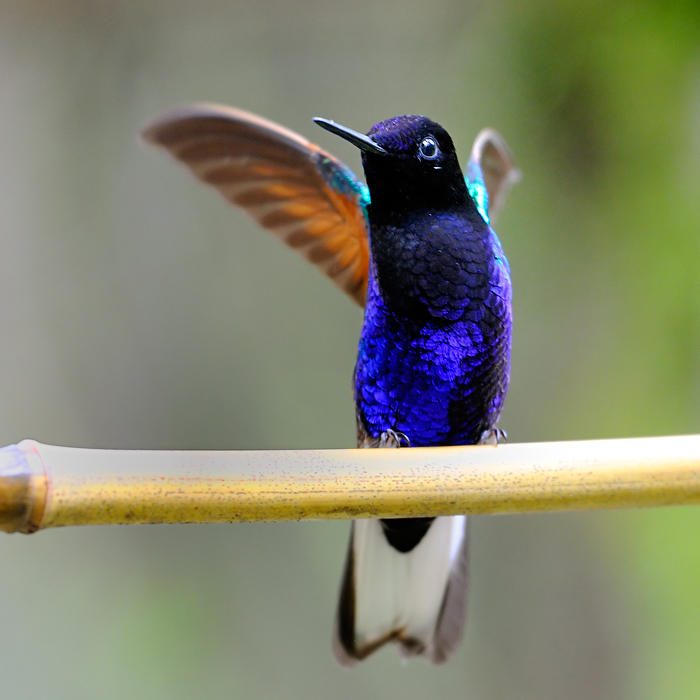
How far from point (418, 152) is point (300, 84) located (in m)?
1.67

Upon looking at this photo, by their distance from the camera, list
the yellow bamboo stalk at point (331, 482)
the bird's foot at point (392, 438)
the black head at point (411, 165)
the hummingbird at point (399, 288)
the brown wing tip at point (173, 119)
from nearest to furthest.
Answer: the yellow bamboo stalk at point (331, 482), the black head at point (411, 165), the hummingbird at point (399, 288), the bird's foot at point (392, 438), the brown wing tip at point (173, 119)

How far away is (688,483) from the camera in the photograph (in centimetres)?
103

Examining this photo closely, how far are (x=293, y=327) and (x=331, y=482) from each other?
2.05 meters

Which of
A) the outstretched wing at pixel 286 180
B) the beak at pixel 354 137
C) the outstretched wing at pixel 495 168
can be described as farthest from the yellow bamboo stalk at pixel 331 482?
the outstretched wing at pixel 495 168

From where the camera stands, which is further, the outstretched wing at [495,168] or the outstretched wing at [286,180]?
the outstretched wing at [495,168]

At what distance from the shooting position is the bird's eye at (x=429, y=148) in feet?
4.53

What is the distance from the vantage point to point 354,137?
1.23 metres

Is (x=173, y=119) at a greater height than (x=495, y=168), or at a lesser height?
lesser

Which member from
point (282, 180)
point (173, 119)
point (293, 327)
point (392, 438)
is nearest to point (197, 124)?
point (173, 119)

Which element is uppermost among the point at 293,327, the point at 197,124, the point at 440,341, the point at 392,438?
A: the point at 197,124

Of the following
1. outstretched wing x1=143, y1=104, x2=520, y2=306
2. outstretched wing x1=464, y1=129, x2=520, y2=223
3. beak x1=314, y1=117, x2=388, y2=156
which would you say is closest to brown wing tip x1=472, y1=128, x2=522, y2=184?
outstretched wing x1=464, y1=129, x2=520, y2=223

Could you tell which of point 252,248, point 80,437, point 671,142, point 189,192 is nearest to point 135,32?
point 189,192

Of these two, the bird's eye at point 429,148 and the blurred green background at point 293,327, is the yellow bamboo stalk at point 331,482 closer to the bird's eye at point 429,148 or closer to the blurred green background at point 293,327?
the bird's eye at point 429,148

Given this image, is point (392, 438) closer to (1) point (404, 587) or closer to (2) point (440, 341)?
(2) point (440, 341)
